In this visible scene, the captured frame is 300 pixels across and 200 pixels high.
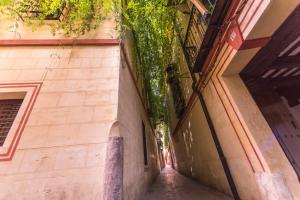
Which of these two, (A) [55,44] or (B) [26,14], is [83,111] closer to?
(A) [55,44]

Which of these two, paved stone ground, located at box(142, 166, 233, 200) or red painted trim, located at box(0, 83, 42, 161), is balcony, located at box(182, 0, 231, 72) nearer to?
paved stone ground, located at box(142, 166, 233, 200)

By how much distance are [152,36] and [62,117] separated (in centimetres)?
→ 544

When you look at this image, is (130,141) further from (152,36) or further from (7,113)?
(152,36)

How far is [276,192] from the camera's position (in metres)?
2.49

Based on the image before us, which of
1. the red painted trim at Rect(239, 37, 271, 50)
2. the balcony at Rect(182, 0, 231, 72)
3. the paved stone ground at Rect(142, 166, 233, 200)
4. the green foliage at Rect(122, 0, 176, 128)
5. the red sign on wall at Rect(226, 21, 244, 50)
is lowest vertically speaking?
the paved stone ground at Rect(142, 166, 233, 200)

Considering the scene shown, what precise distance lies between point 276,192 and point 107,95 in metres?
3.34

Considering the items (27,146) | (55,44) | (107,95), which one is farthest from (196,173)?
(55,44)

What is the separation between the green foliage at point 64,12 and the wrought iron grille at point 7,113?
6.34 feet

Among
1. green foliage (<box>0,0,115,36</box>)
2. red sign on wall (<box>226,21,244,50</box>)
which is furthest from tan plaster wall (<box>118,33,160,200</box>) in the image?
red sign on wall (<box>226,21,244,50</box>)

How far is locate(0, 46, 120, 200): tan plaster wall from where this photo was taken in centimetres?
252

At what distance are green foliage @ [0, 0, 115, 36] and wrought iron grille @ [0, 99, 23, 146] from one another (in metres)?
1.93

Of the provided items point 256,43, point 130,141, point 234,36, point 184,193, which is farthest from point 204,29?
point 184,193

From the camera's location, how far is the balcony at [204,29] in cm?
310

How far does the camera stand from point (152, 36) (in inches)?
281
